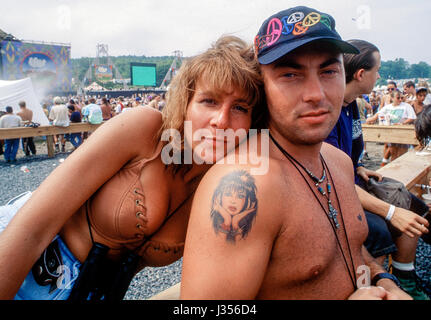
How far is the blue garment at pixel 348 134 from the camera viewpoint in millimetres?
2430

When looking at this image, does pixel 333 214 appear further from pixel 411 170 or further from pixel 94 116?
pixel 94 116

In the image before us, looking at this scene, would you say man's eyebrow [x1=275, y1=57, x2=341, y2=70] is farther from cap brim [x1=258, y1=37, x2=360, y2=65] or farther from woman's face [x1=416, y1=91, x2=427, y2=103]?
woman's face [x1=416, y1=91, x2=427, y2=103]

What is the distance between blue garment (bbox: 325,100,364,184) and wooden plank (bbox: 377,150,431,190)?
723 mm

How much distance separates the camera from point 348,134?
107 inches

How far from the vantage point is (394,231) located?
8.27 ft

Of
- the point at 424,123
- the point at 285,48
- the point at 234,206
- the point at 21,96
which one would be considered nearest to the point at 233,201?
the point at 234,206

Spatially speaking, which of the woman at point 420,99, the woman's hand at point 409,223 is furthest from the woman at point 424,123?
the woman at point 420,99

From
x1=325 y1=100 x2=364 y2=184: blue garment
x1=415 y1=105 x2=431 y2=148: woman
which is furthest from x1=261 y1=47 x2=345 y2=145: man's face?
x1=415 y1=105 x2=431 y2=148: woman

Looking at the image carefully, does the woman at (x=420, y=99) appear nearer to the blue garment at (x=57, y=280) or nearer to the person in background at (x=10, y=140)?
the blue garment at (x=57, y=280)

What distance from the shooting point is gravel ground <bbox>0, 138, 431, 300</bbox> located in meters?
3.37

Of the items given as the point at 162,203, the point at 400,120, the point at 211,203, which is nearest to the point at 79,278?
the point at 162,203

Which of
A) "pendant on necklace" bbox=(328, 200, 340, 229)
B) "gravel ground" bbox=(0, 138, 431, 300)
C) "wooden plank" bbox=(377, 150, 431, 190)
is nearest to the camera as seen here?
"pendant on necklace" bbox=(328, 200, 340, 229)

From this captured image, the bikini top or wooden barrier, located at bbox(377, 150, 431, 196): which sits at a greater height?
the bikini top

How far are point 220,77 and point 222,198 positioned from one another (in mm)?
560
